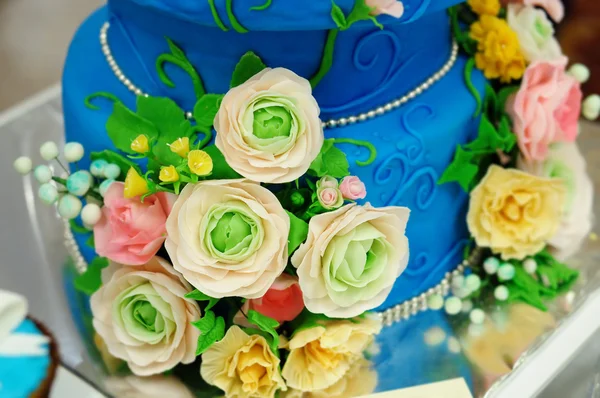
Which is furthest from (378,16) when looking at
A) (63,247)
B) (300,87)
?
(63,247)

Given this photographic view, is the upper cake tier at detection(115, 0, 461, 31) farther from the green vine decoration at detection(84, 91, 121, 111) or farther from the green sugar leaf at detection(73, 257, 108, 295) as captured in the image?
the green sugar leaf at detection(73, 257, 108, 295)

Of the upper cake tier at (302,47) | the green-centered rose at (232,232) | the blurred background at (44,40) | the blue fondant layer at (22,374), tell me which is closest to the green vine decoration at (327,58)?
the upper cake tier at (302,47)

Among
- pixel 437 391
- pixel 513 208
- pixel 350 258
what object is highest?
pixel 350 258

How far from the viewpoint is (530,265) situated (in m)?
1.14

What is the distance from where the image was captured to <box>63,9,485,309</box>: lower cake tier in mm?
927

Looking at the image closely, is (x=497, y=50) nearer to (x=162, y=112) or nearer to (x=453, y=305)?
(x=453, y=305)

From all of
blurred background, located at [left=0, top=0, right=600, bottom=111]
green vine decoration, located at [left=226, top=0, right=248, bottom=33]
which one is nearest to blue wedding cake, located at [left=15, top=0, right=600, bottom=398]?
green vine decoration, located at [left=226, top=0, right=248, bottom=33]

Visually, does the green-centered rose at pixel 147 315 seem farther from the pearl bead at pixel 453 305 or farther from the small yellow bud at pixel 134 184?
the pearl bead at pixel 453 305

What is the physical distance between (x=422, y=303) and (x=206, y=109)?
481mm

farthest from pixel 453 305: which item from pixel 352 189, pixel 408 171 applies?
pixel 352 189

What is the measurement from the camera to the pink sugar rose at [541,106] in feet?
3.37

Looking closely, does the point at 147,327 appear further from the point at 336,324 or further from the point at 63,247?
the point at 63,247

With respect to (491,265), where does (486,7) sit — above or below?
above

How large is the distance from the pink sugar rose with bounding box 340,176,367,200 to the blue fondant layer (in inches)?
20.8
